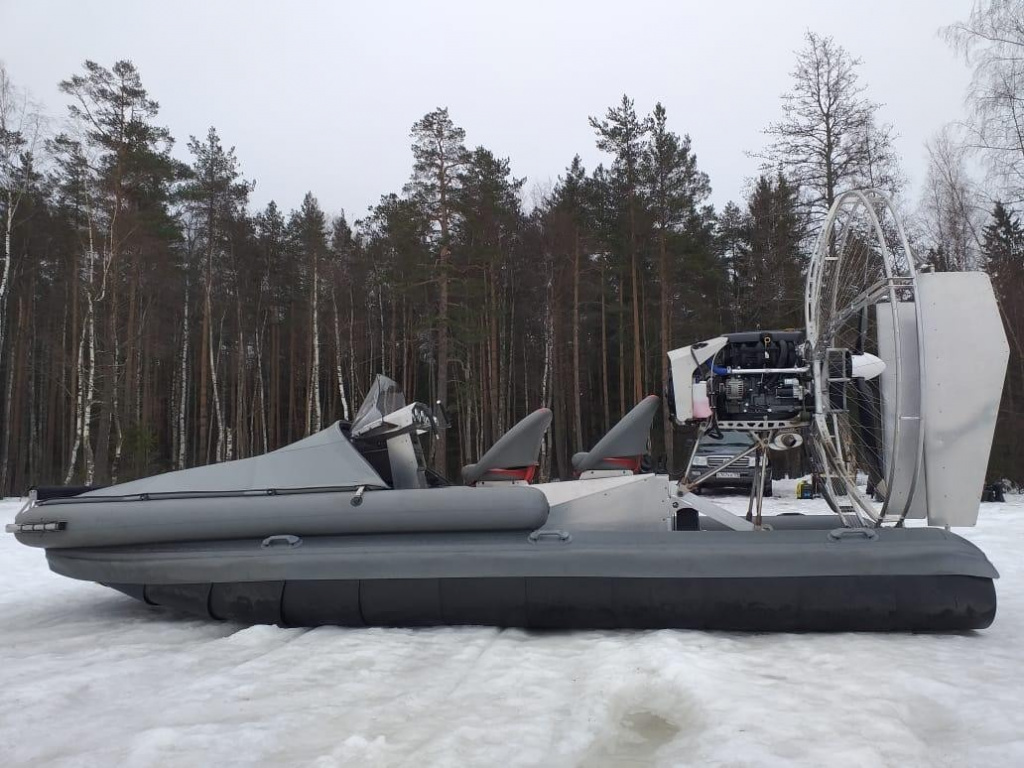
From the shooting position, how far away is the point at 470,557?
12.3ft

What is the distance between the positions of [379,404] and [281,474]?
0.91 m

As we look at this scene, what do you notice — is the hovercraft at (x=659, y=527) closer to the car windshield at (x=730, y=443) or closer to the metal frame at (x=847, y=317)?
the metal frame at (x=847, y=317)

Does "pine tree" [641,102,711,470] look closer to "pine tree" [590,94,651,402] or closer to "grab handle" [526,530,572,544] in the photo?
"pine tree" [590,94,651,402]

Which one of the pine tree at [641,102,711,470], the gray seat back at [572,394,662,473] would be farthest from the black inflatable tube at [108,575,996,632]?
the pine tree at [641,102,711,470]

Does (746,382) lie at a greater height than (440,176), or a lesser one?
lesser

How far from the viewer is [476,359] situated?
2667 cm

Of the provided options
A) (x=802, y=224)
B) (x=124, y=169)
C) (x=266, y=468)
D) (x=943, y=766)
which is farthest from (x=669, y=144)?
(x=943, y=766)

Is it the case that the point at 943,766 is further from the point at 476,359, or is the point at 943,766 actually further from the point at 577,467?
the point at 476,359

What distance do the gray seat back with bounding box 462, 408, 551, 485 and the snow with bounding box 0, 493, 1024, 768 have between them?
156 cm

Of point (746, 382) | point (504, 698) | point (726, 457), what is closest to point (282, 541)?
point (504, 698)

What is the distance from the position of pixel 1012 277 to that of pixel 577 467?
1797 cm

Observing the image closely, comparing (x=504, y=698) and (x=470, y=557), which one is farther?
(x=470, y=557)

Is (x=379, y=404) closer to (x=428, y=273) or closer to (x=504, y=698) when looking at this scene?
→ (x=504, y=698)

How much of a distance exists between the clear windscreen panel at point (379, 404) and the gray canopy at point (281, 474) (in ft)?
1.21
